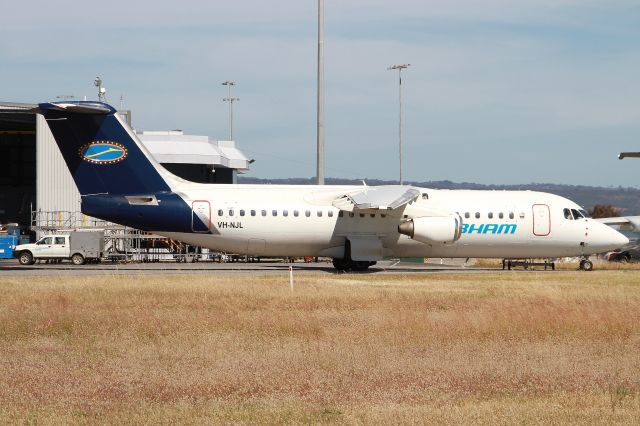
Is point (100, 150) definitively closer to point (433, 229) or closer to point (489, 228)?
point (433, 229)

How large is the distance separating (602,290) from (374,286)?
22.9 ft

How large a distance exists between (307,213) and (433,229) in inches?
208

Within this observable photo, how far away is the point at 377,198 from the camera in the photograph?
38.9m

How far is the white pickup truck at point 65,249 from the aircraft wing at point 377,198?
62.5 ft

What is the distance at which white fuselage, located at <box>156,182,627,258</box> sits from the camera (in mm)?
39469

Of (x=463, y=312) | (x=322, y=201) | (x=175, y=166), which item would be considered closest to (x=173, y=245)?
(x=175, y=166)

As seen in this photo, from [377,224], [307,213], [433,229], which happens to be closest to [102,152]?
[307,213]

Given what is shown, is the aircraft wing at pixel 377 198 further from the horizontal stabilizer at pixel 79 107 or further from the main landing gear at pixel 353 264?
the horizontal stabilizer at pixel 79 107

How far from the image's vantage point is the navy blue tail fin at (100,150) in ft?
124

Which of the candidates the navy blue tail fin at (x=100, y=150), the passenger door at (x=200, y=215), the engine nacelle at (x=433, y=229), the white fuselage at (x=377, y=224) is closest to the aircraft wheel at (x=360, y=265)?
the white fuselage at (x=377, y=224)

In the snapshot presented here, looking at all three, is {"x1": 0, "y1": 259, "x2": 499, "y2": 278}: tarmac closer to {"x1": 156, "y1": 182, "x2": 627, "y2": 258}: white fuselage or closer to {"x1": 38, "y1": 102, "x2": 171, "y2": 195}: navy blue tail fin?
{"x1": 156, "y1": 182, "x2": 627, "y2": 258}: white fuselage

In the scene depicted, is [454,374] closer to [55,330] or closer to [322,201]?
[55,330]

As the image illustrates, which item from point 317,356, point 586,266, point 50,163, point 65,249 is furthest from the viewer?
point 50,163

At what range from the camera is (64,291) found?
27109mm
